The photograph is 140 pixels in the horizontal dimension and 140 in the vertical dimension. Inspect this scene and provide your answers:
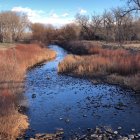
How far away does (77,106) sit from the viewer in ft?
53.1

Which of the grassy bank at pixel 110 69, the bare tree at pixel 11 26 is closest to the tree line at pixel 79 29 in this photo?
the bare tree at pixel 11 26

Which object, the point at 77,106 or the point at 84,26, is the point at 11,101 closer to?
the point at 77,106

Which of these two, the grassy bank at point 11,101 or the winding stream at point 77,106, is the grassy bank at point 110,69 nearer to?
the winding stream at point 77,106

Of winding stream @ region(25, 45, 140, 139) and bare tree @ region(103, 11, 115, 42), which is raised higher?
bare tree @ region(103, 11, 115, 42)

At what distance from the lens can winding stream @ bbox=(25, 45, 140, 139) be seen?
13328 mm

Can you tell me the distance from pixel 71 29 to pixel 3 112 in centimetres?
6676

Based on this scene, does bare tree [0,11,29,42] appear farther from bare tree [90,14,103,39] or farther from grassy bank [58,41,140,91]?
grassy bank [58,41,140,91]

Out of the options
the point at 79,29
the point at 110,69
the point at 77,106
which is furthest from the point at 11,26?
the point at 77,106

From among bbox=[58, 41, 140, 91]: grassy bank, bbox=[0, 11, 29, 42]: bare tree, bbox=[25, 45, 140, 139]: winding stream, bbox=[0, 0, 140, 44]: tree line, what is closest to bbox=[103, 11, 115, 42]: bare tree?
bbox=[0, 0, 140, 44]: tree line

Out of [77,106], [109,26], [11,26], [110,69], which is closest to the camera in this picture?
[77,106]

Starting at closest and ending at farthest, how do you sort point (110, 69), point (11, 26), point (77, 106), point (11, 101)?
point (11, 101), point (77, 106), point (110, 69), point (11, 26)

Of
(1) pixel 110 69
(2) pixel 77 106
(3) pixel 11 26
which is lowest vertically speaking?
(2) pixel 77 106

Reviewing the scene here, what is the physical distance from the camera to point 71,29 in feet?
258

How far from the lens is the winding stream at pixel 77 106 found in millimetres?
13328
